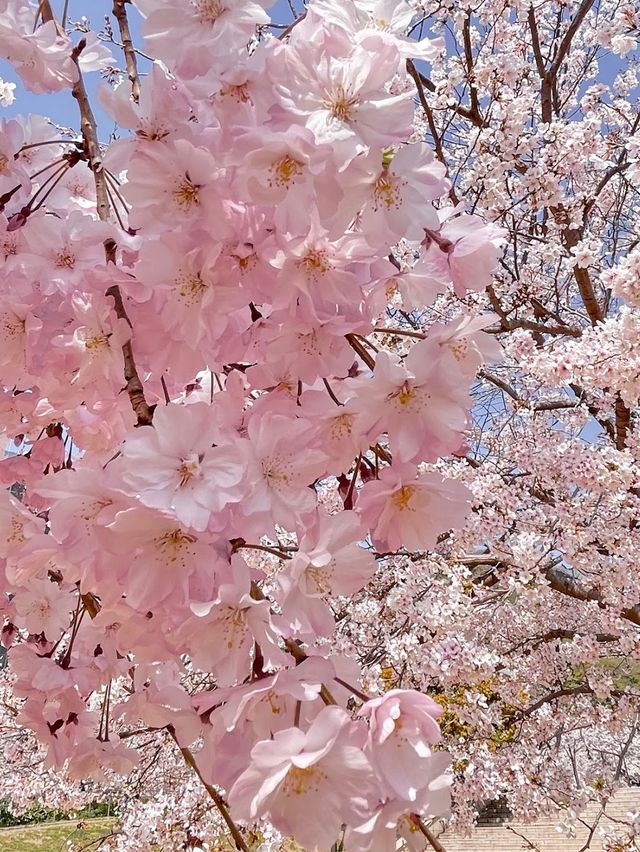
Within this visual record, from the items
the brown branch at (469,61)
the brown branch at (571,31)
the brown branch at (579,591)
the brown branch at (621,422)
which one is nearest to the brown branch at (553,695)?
the brown branch at (579,591)

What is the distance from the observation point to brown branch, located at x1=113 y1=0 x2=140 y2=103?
3.27 feet

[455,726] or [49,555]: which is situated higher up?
[49,555]

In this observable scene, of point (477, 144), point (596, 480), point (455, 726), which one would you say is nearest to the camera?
point (596, 480)

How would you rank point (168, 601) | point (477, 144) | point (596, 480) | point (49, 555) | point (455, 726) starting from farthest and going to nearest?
point (455, 726) < point (477, 144) < point (596, 480) < point (49, 555) < point (168, 601)

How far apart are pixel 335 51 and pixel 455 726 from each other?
4736mm

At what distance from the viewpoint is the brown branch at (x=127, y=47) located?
1.00 metres

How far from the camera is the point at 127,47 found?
103 centimetres

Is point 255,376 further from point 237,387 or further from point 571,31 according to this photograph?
point 571,31

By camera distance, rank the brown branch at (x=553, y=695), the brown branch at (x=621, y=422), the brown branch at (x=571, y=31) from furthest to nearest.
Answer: the brown branch at (x=553, y=695) < the brown branch at (x=621, y=422) < the brown branch at (x=571, y=31)

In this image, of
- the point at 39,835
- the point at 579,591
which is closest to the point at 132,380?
the point at 579,591

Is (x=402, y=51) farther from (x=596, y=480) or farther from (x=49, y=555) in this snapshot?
(x=596, y=480)

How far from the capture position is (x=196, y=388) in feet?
3.67

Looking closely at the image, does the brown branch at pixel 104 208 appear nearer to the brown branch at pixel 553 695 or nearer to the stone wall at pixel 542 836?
the brown branch at pixel 553 695

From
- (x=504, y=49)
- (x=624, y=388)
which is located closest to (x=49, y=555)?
(x=624, y=388)
